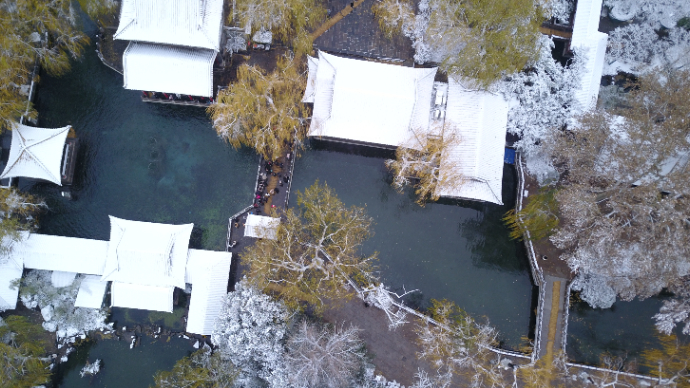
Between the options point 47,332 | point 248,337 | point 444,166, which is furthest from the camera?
point 47,332

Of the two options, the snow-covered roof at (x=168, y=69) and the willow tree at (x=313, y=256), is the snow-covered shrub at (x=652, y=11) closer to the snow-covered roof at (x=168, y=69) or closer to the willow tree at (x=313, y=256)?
the willow tree at (x=313, y=256)

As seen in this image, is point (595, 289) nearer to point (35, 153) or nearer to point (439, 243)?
point (439, 243)

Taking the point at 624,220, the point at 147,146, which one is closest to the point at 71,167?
the point at 147,146

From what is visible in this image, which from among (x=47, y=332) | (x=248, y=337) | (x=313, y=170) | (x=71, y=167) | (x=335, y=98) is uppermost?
(x=335, y=98)

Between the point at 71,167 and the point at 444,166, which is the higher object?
the point at 444,166

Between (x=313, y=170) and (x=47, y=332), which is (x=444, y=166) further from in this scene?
(x=47, y=332)

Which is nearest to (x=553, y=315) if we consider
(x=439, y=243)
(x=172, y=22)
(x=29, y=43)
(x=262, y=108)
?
(x=439, y=243)
